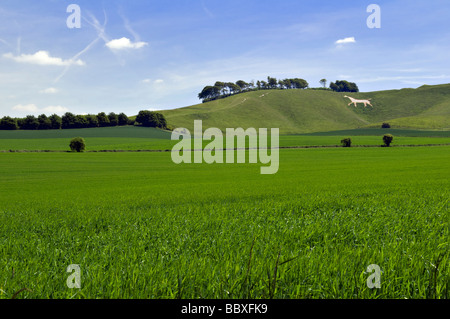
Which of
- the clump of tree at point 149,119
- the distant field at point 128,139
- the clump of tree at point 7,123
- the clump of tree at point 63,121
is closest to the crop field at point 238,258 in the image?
the distant field at point 128,139

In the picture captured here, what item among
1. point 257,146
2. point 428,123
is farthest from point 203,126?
point 428,123

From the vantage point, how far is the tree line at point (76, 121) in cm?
13525

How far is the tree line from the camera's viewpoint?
135m

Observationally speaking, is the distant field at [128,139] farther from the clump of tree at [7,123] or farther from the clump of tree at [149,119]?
the clump of tree at [7,123]

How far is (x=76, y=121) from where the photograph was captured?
144m

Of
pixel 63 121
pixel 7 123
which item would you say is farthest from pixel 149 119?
pixel 7 123

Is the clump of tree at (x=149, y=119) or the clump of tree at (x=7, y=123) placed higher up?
the clump of tree at (x=149, y=119)

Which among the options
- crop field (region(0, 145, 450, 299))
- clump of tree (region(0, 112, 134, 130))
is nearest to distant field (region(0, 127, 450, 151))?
clump of tree (region(0, 112, 134, 130))

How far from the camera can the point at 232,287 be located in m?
3.27

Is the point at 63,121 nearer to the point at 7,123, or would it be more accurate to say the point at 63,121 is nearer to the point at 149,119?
the point at 7,123

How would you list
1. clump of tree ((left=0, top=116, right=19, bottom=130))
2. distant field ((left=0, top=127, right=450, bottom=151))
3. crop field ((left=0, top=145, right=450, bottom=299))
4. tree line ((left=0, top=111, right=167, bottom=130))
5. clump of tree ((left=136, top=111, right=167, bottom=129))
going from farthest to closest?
clump of tree ((left=136, top=111, right=167, bottom=129))
tree line ((left=0, top=111, right=167, bottom=130))
clump of tree ((left=0, top=116, right=19, bottom=130))
distant field ((left=0, top=127, right=450, bottom=151))
crop field ((left=0, top=145, right=450, bottom=299))

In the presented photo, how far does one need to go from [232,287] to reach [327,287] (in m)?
0.99

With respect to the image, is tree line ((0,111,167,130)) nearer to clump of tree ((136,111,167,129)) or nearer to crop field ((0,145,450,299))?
clump of tree ((136,111,167,129))
